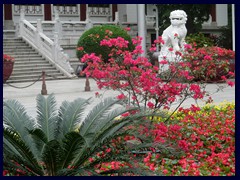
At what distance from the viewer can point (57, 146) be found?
570cm

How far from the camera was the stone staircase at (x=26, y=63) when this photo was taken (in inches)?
895

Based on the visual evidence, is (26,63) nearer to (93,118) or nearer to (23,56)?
(23,56)

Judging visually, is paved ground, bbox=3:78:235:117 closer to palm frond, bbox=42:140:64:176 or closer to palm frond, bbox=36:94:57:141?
palm frond, bbox=36:94:57:141

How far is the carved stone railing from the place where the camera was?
79.6 ft

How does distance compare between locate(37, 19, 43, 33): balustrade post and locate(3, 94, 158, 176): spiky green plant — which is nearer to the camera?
locate(3, 94, 158, 176): spiky green plant

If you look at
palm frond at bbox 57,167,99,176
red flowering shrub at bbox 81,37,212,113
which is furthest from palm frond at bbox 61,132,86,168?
red flowering shrub at bbox 81,37,212,113

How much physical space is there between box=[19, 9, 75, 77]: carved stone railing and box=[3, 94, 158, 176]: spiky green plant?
1723 cm

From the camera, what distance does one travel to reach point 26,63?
24422 mm

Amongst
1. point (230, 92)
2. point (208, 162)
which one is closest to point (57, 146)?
point (208, 162)

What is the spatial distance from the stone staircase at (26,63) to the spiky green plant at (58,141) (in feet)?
49.5

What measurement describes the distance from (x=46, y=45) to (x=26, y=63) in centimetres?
164

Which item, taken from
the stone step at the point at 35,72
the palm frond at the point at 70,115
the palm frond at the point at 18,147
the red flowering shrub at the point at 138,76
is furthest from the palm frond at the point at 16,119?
the stone step at the point at 35,72

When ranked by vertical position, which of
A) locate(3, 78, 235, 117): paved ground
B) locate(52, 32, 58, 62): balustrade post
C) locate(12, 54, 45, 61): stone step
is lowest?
locate(3, 78, 235, 117): paved ground

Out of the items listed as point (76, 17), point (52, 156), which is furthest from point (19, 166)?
point (76, 17)
